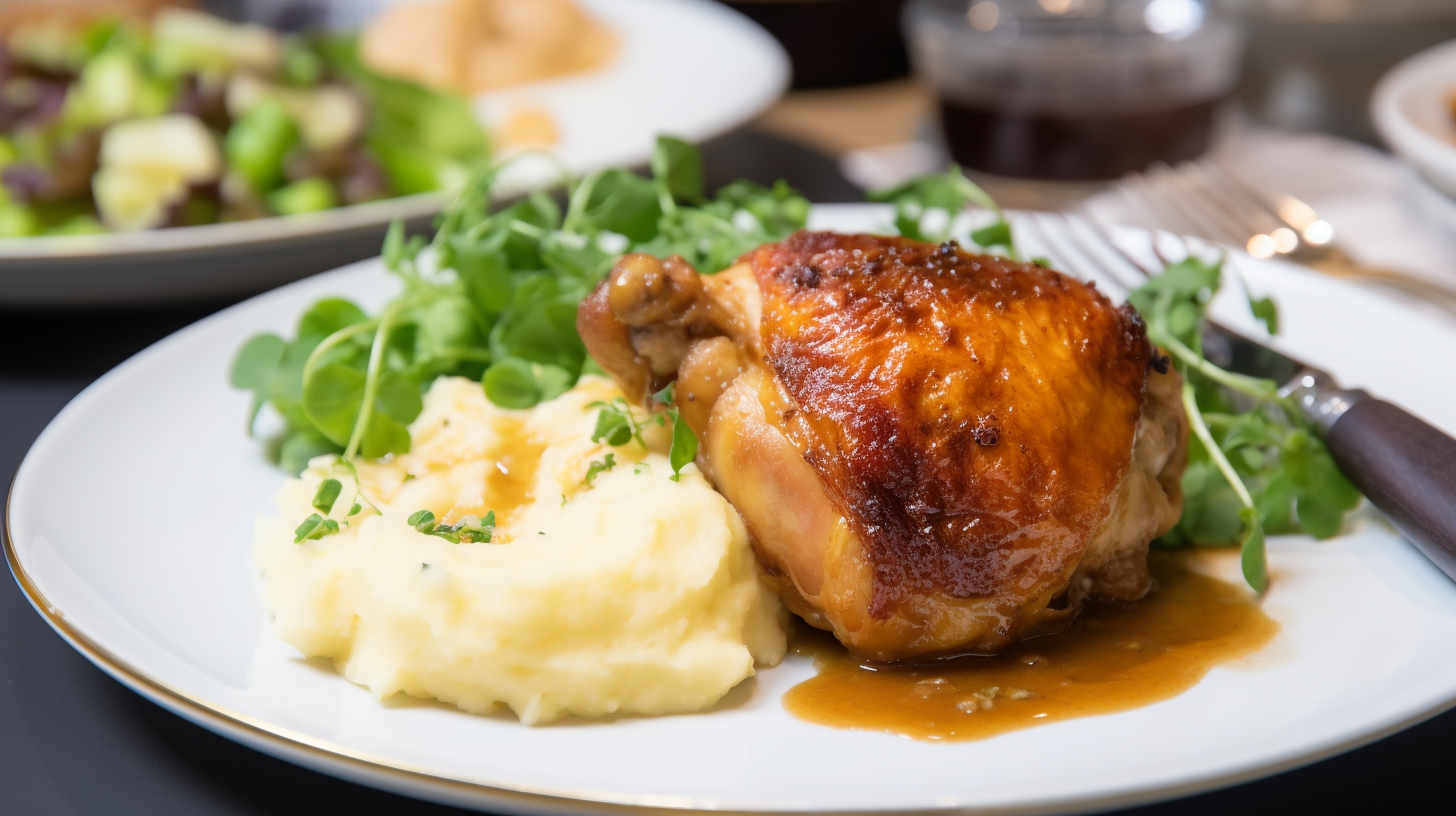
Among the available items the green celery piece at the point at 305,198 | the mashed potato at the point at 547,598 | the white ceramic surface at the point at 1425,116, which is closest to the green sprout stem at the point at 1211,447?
the mashed potato at the point at 547,598

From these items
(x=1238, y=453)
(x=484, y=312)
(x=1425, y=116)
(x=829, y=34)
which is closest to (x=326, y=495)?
(x=484, y=312)

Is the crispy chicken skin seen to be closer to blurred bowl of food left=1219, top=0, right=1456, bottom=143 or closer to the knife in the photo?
the knife

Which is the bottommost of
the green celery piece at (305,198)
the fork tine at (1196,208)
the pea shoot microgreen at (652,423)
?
the green celery piece at (305,198)

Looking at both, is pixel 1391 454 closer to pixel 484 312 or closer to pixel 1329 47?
pixel 484 312

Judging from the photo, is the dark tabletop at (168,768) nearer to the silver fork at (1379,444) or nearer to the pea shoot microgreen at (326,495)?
the silver fork at (1379,444)

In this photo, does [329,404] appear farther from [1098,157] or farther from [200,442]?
[1098,157]

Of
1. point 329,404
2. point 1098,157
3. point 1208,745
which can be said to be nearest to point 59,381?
point 329,404
